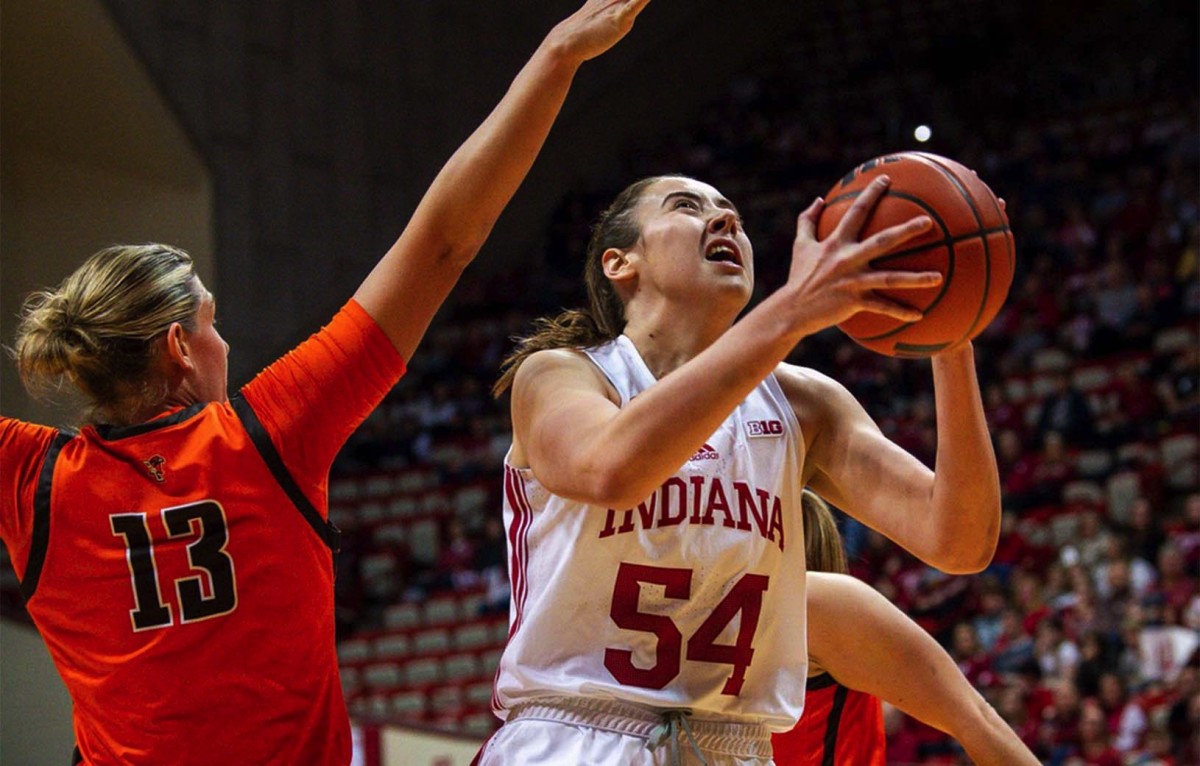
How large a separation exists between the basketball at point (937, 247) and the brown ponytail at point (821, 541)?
1.23 metres

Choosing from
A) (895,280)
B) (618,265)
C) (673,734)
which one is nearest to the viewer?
(895,280)

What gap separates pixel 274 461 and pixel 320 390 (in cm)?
12

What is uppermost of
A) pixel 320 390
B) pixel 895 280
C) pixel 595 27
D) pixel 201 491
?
pixel 595 27

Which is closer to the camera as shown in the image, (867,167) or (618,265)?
(867,167)

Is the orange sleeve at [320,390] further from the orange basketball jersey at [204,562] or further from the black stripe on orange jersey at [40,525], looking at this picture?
the black stripe on orange jersey at [40,525]

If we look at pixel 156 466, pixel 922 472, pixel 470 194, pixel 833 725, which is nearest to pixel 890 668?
pixel 833 725

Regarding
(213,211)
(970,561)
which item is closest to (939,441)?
(970,561)

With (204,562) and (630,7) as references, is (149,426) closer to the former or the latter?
(204,562)

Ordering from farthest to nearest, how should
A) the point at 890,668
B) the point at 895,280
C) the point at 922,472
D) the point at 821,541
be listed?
the point at 821,541
the point at 890,668
the point at 922,472
the point at 895,280

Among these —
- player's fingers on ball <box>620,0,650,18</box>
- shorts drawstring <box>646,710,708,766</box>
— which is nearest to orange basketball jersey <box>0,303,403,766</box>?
shorts drawstring <box>646,710,708,766</box>

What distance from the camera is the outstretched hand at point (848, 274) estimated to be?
1.88 meters

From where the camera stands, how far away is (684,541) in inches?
94.0

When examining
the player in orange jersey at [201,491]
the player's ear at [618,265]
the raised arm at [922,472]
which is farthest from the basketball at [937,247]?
the player's ear at [618,265]

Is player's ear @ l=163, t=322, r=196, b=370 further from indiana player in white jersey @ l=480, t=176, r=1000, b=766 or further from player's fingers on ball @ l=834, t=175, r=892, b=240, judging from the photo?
player's fingers on ball @ l=834, t=175, r=892, b=240
